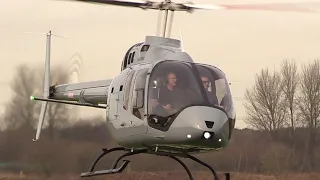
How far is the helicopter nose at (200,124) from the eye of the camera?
8.67 meters

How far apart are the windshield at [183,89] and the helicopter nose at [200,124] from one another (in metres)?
0.11

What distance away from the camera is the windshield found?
8914 millimetres

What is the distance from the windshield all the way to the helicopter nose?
0.11m

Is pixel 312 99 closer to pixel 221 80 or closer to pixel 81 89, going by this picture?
pixel 81 89

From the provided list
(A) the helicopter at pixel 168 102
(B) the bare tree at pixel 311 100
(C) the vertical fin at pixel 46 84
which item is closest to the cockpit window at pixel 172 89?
(A) the helicopter at pixel 168 102

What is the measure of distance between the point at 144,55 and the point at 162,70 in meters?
1.33

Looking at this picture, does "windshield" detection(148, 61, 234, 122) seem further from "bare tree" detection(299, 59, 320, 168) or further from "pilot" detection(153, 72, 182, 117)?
"bare tree" detection(299, 59, 320, 168)

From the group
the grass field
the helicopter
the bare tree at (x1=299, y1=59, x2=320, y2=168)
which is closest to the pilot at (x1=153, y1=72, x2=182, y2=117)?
the helicopter

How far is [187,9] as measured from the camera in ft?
35.0

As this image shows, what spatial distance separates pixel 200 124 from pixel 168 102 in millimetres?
610

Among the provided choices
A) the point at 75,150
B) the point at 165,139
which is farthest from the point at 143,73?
the point at 75,150

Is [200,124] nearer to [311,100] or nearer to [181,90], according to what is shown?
[181,90]

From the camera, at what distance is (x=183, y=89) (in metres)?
8.99

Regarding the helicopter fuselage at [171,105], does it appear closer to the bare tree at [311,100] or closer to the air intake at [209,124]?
the air intake at [209,124]
